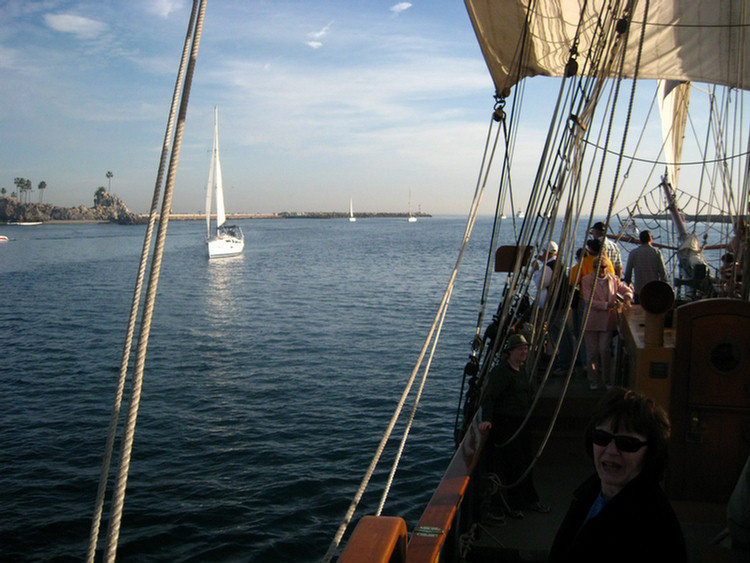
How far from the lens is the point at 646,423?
2.01 meters

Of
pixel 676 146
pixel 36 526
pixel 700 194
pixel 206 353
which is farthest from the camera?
pixel 206 353

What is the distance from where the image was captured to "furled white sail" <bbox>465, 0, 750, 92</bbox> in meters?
7.91

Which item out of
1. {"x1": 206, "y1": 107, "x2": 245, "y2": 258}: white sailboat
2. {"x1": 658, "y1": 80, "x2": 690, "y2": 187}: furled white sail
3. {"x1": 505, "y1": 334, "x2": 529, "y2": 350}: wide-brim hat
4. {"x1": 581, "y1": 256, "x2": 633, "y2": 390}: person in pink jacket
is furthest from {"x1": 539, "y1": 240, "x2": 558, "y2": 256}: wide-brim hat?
{"x1": 206, "y1": 107, "x2": 245, "y2": 258}: white sailboat

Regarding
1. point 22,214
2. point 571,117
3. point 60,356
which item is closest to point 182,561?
point 571,117

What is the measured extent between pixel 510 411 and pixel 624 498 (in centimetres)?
286

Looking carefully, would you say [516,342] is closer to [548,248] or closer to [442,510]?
[548,248]

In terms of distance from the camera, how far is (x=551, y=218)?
6.06m

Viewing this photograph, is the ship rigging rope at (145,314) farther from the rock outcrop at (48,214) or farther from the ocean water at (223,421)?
the rock outcrop at (48,214)

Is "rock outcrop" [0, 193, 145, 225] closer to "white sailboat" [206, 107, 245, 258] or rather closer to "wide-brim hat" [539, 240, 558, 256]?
"white sailboat" [206, 107, 245, 258]

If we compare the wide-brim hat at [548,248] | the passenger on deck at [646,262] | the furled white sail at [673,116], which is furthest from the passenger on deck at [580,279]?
the furled white sail at [673,116]

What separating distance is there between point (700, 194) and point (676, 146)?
6.05m

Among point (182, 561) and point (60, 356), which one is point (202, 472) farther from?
point (60, 356)

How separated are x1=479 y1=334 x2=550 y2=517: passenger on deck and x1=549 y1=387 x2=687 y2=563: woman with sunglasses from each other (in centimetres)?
253

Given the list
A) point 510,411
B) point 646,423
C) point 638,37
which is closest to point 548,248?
point 510,411
